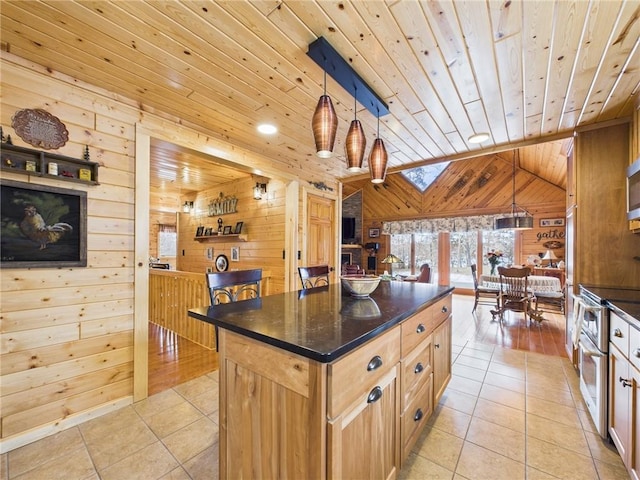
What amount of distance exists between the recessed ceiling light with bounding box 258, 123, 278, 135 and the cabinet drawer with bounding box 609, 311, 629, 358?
2.87m

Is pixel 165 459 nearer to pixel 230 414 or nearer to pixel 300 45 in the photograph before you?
pixel 230 414

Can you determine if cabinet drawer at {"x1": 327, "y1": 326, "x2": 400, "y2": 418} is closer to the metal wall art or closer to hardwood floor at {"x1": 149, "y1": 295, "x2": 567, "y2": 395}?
hardwood floor at {"x1": 149, "y1": 295, "x2": 567, "y2": 395}

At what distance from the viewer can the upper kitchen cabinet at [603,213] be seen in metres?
2.41

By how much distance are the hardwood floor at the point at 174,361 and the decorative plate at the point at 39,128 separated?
79.6 inches

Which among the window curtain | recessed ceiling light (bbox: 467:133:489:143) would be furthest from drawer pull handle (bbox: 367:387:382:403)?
→ the window curtain

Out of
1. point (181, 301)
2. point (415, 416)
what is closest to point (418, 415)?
point (415, 416)

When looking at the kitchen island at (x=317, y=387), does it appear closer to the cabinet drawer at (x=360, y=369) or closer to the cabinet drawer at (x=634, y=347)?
the cabinet drawer at (x=360, y=369)

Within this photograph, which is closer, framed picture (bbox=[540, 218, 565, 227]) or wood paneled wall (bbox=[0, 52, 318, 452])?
wood paneled wall (bbox=[0, 52, 318, 452])

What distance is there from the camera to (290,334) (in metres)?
1.06

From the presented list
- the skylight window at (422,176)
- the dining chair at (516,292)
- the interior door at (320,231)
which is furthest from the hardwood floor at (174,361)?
the skylight window at (422,176)

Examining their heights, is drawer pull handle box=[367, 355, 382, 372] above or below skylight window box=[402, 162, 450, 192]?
below

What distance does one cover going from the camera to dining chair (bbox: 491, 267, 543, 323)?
4.32 meters

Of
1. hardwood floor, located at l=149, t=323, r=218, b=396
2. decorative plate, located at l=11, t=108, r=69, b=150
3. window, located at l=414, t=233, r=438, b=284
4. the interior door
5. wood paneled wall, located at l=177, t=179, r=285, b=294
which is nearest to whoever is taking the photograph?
decorative plate, located at l=11, t=108, r=69, b=150

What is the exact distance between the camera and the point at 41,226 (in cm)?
179
